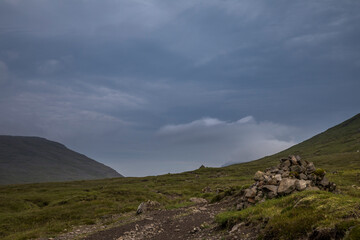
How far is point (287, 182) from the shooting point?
24.7 m

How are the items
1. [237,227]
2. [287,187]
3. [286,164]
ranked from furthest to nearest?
[286,164] → [287,187] → [237,227]

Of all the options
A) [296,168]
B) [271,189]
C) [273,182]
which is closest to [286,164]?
[296,168]

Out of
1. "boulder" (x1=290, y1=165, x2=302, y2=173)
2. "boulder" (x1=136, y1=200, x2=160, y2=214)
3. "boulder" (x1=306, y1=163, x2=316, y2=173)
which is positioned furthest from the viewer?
"boulder" (x1=136, y1=200, x2=160, y2=214)

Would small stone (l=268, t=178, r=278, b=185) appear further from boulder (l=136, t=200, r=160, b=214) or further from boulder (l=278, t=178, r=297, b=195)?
boulder (l=136, t=200, r=160, b=214)

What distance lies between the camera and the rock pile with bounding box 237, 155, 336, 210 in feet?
80.7

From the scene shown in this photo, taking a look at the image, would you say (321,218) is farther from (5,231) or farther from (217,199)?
(5,231)

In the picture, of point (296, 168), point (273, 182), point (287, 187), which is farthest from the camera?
point (296, 168)

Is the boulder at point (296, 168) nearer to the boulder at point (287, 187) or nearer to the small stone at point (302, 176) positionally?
the small stone at point (302, 176)

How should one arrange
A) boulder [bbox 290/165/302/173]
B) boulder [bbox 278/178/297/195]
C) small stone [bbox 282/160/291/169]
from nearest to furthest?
boulder [bbox 278/178/297/195] < boulder [bbox 290/165/302/173] < small stone [bbox 282/160/291/169]

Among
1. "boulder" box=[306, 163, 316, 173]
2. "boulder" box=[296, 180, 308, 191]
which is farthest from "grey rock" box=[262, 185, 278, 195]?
"boulder" box=[306, 163, 316, 173]

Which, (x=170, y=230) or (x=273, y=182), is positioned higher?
(x=273, y=182)

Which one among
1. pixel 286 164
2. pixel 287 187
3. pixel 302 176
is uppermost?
pixel 286 164

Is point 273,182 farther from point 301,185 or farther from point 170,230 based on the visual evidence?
point 170,230

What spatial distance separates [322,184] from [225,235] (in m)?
15.5
